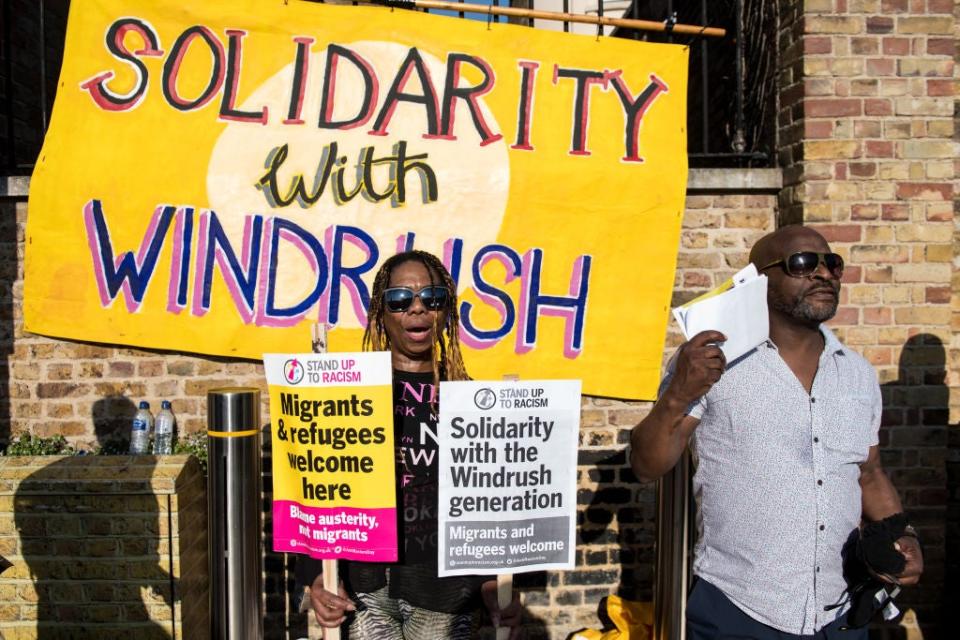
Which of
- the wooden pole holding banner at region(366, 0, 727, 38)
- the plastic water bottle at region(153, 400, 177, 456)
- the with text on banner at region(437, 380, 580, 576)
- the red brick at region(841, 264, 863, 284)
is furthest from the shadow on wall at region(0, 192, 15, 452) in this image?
the red brick at region(841, 264, 863, 284)

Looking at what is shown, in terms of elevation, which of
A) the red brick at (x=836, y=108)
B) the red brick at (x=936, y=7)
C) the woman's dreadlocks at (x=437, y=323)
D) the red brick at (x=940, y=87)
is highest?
the red brick at (x=936, y=7)

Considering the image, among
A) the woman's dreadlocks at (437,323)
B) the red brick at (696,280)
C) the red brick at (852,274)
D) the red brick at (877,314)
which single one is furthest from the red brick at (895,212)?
the woman's dreadlocks at (437,323)

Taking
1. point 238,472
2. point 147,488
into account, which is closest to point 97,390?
point 147,488

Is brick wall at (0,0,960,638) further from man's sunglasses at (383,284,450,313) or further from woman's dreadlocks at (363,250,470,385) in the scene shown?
man's sunglasses at (383,284,450,313)

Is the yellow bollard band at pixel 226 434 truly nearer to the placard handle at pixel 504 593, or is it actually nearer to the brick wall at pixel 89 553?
the brick wall at pixel 89 553

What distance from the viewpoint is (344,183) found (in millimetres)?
4184

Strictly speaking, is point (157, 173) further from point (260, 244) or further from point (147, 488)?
point (147, 488)

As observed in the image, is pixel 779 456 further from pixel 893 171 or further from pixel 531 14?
pixel 531 14

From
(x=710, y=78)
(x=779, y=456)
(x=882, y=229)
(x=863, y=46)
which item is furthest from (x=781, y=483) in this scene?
(x=710, y=78)

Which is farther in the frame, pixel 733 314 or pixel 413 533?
pixel 413 533

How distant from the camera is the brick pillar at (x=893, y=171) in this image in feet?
13.6

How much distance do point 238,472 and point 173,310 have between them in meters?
1.44

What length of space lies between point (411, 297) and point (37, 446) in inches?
107

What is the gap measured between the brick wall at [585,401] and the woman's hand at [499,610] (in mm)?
1749
